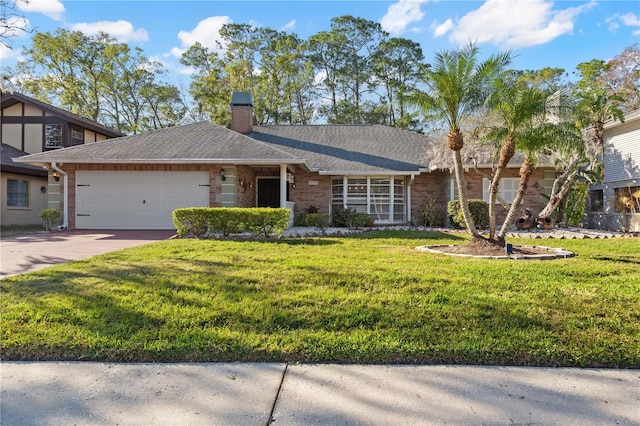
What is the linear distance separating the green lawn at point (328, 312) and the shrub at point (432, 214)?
9091 millimetres

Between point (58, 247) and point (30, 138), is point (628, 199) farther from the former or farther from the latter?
point (30, 138)

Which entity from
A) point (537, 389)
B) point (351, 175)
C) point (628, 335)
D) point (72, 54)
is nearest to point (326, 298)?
point (537, 389)

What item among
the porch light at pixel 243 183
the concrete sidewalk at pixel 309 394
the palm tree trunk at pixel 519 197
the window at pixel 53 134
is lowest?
the concrete sidewalk at pixel 309 394

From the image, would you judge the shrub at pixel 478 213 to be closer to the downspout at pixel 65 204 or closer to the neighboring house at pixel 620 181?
the neighboring house at pixel 620 181

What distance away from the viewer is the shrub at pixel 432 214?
1574 cm

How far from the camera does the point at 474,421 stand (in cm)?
243

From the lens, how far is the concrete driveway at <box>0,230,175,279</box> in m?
6.77

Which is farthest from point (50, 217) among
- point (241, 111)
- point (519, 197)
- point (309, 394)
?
point (519, 197)

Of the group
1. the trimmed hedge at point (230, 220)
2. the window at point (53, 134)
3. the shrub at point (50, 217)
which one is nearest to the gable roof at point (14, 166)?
the window at point (53, 134)

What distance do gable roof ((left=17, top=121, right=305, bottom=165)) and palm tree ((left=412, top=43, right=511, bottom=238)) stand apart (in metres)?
5.17

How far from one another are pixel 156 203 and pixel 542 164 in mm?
14786

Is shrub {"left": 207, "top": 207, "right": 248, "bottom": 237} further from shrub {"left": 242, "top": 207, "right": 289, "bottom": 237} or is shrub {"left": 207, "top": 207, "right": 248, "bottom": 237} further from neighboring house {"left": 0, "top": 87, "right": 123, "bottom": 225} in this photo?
neighboring house {"left": 0, "top": 87, "right": 123, "bottom": 225}

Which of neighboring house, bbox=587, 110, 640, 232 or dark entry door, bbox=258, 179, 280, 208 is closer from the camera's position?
neighboring house, bbox=587, 110, 640, 232

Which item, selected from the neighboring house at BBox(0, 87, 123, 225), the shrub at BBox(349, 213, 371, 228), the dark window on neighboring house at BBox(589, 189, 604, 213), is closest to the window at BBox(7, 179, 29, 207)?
the neighboring house at BBox(0, 87, 123, 225)
